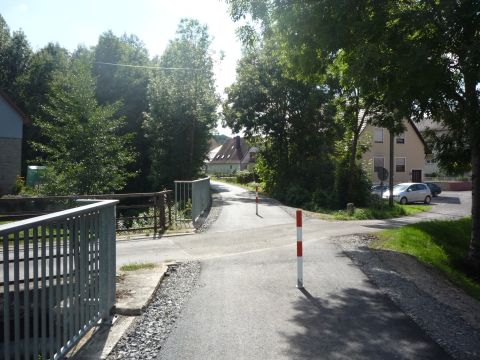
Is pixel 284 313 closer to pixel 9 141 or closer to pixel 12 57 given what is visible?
pixel 9 141

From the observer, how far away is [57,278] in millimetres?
3699

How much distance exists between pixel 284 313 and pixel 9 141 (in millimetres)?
27261

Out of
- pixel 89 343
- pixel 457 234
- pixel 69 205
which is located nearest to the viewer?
pixel 89 343

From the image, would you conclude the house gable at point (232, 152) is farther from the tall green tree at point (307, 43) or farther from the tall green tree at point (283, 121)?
the tall green tree at point (307, 43)

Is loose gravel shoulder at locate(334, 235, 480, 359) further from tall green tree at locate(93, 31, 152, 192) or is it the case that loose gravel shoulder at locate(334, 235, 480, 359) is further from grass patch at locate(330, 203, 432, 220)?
tall green tree at locate(93, 31, 152, 192)

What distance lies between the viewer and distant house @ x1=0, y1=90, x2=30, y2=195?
1085 inches

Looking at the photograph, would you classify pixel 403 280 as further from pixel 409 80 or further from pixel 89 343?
pixel 89 343

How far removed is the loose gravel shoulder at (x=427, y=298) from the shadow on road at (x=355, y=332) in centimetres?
21

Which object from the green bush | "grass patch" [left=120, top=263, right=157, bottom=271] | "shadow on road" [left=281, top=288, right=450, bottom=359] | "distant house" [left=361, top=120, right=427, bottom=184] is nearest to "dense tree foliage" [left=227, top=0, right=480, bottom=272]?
"shadow on road" [left=281, top=288, right=450, bottom=359]

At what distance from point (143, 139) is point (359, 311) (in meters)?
36.5

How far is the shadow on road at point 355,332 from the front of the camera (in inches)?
172

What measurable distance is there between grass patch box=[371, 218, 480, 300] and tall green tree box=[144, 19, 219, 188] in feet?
65.9

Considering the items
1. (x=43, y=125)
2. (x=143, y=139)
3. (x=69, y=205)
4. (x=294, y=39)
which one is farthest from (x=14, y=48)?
(x=294, y=39)

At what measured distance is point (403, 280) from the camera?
294 inches
